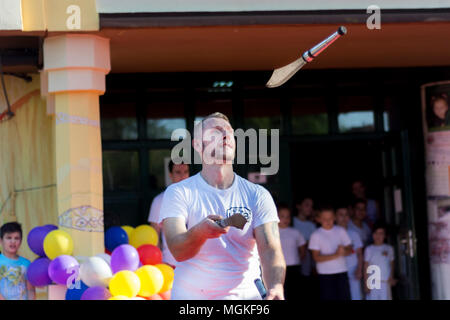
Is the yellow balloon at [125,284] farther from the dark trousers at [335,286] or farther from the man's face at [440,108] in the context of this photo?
the man's face at [440,108]

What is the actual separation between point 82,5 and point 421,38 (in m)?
3.03

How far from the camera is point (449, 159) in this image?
8.66m

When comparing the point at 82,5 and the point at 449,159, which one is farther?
the point at 449,159

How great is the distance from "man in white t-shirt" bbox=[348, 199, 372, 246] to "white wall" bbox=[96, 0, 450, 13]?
2900 mm

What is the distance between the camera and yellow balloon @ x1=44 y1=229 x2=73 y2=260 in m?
6.54

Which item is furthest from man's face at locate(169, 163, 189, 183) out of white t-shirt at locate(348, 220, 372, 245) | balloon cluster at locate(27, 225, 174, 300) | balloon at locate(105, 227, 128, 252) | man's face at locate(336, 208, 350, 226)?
white t-shirt at locate(348, 220, 372, 245)

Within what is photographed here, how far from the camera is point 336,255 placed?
8.28m

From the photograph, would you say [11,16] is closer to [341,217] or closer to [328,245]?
[328,245]

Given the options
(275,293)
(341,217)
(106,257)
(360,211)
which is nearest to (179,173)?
(106,257)

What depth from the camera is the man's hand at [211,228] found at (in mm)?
3182

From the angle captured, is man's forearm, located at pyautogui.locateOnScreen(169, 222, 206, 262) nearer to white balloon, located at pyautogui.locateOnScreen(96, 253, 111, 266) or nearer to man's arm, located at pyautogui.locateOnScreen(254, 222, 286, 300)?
man's arm, located at pyautogui.locateOnScreen(254, 222, 286, 300)

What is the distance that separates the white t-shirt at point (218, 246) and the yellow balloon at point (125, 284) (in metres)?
2.63
